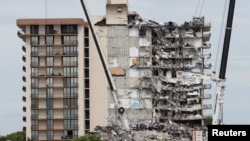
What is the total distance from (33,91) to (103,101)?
1282 cm

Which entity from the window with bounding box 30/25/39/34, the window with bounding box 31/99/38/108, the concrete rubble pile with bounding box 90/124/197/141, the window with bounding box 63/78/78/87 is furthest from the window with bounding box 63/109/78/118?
the window with bounding box 30/25/39/34

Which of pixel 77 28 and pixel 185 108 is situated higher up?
pixel 77 28

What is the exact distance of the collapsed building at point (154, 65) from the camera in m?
125

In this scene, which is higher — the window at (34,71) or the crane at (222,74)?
the crane at (222,74)

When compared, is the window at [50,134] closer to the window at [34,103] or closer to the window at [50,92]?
the window at [34,103]

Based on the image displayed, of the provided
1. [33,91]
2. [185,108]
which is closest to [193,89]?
[185,108]

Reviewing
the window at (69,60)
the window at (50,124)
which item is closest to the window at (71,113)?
the window at (50,124)

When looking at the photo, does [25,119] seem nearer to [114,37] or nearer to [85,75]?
[85,75]

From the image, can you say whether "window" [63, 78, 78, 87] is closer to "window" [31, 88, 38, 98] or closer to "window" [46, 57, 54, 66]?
"window" [46, 57, 54, 66]

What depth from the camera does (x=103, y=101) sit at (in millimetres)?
124875

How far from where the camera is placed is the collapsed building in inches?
4926

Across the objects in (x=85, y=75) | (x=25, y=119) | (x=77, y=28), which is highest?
(x=77, y=28)

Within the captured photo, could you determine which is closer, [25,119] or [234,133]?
[234,133]

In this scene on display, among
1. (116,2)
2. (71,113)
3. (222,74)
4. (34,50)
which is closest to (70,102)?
(71,113)
